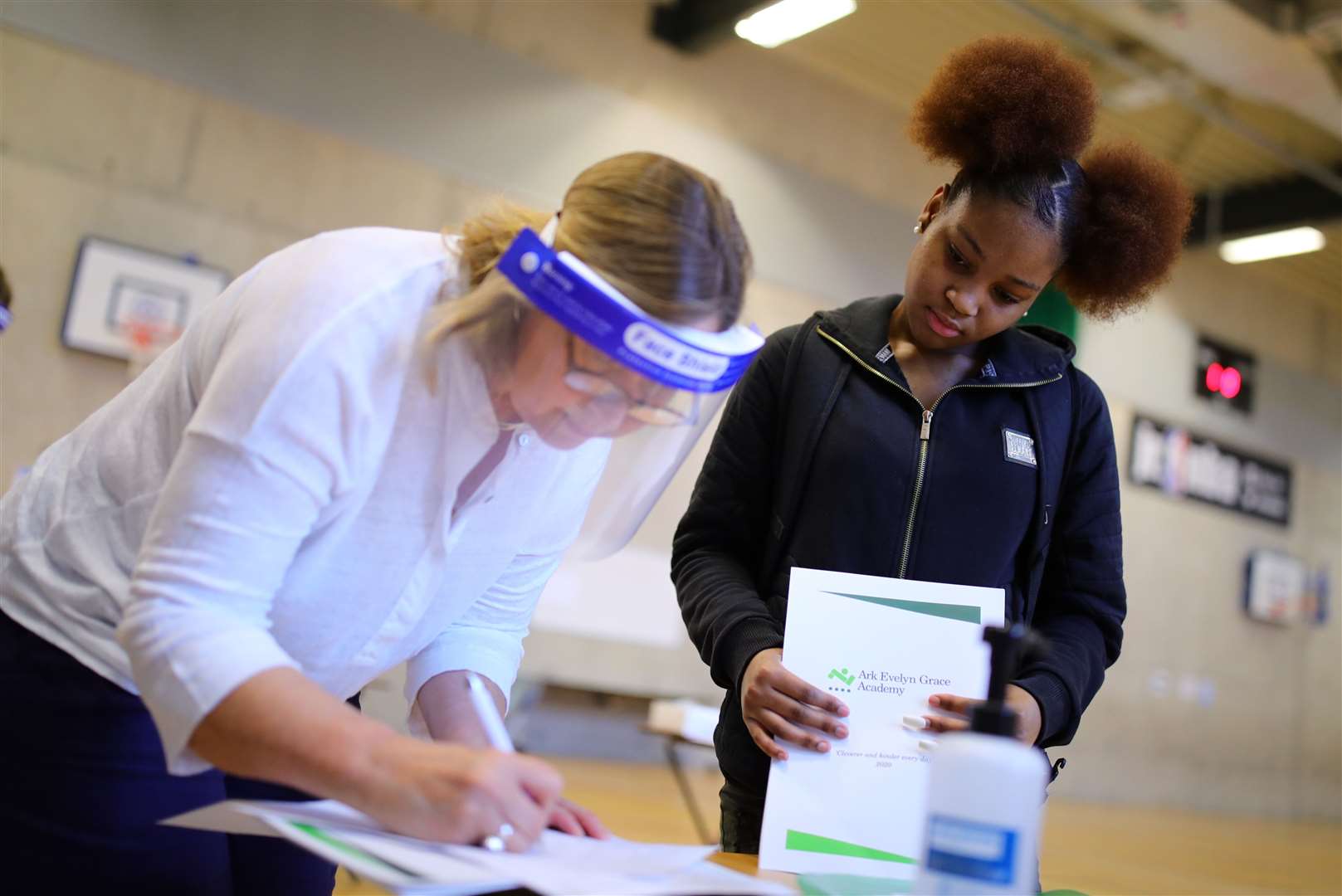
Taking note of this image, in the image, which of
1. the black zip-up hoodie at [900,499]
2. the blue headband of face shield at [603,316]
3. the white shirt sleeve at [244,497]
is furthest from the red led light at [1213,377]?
the white shirt sleeve at [244,497]

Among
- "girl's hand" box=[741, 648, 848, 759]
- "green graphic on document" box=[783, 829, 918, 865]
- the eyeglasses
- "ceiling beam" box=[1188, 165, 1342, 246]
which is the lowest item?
"green graphic on document" box=[783, 829, 918, 865]

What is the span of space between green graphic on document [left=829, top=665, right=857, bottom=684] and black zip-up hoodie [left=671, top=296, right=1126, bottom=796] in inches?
5.6

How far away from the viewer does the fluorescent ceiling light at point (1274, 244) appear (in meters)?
8.49

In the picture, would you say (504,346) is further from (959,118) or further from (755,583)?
(959,118)

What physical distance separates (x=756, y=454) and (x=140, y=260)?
473 cm

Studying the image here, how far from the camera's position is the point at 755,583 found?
1453 millimetres

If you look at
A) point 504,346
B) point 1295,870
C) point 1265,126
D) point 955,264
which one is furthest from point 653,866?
point 1265,126

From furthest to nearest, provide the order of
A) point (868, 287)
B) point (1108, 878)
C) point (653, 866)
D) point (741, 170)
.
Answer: point (868, 287) < point (741, 170) < point (1108, 878) < point (653, 866)

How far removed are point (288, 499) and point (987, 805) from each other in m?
0.52

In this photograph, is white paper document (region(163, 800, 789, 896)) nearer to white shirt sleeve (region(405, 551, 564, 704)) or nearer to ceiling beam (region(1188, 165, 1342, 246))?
white shirt sleeve (region(405, 551, 564, 704))

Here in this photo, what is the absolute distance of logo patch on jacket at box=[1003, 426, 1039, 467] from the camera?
1392 mm

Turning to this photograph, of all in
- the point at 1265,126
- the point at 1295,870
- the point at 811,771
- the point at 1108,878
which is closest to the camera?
the point at 811,771

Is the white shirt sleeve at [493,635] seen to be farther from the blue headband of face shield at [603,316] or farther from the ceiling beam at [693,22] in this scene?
the ceiling beam at [693,22]

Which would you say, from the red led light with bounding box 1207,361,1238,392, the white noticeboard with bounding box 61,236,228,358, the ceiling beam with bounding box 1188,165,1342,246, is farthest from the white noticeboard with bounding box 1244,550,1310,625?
the white noticeboard with bounding box 61,236,228,358
